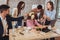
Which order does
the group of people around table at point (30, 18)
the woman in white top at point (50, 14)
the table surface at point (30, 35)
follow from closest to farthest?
the table surface at point (30, 35), the group of people around table at point (30, 18), the woman in white top at point (50, 14)

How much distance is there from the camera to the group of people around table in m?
2.32

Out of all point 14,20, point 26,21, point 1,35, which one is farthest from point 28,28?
point 1,35

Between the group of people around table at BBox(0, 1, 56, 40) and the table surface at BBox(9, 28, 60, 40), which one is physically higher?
the group of people around table at BBox(0, 1, 56, 40)

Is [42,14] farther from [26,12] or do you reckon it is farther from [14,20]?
[14,20]

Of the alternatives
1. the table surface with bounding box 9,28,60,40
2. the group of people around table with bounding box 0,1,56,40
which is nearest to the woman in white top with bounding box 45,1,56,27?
the group of people around table with bounding box 0,1,56,40

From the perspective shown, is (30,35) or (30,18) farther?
(30,18)

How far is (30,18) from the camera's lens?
2.51 m

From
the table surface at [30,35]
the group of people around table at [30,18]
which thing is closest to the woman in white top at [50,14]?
the group of people around table at [30,18]

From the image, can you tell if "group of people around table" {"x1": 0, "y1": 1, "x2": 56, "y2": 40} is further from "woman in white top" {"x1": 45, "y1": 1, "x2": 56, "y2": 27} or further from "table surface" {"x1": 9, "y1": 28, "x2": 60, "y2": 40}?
"table surface" {"x1": 9, "y1": 28, "x2": 60, "y2": 40}

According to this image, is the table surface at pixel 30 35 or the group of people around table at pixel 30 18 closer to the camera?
the table surface at pixel 30 35

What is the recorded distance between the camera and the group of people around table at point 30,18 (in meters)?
2.32

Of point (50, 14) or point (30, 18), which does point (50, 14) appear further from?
point (30, 18)

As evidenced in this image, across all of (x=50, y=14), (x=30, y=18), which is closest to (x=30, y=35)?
(x=30, y=18)

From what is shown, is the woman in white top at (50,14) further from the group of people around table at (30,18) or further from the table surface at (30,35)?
the table surface at (30,35)
